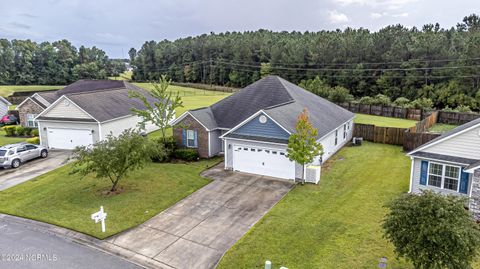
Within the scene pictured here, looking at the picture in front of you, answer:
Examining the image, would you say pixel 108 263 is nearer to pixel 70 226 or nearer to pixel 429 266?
pixel 70 226

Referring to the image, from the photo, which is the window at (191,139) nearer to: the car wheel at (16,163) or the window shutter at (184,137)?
the window shutter at (184,137)

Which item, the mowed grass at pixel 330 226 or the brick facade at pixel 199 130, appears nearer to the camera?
the mowed grass at pixel 330 226

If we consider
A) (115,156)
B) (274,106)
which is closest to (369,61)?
(274,106)

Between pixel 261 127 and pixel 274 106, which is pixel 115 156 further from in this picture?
pixel 274 106

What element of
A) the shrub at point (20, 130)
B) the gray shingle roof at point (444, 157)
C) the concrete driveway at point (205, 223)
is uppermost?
the gray shingle roof at point (444, 157)

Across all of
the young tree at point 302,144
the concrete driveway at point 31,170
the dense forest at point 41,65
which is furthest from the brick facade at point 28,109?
the dense forest at point 41,65
